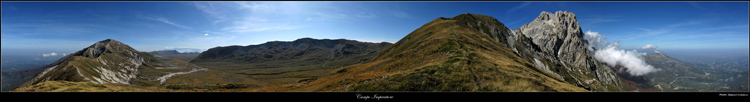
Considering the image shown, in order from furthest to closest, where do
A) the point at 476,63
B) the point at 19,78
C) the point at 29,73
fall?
the point at 29,73 → the point at 19,78 → the point at 476,63

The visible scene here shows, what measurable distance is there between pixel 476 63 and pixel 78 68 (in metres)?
153
